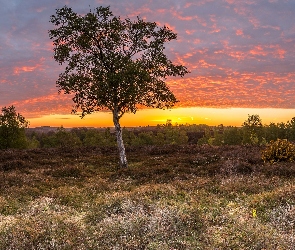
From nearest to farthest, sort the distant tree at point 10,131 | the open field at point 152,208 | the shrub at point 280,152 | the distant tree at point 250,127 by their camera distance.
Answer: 1. the open field at point 152,208
2. the shrub at point 280,152
3. the distant tree at point 10,131
4. the distant tree at point 250,127

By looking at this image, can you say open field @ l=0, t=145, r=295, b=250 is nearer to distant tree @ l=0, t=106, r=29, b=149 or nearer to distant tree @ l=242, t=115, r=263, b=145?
distant tree @ l=0, t=106, r=29, b=149

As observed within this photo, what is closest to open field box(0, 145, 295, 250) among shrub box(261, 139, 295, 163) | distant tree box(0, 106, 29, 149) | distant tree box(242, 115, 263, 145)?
shrub box(261, 139, 295, 163)

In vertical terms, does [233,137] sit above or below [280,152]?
below

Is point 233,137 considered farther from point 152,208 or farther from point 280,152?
point 152,208

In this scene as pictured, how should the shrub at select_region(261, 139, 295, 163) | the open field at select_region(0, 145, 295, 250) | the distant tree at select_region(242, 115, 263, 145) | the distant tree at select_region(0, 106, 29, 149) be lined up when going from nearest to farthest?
the open field at select_region(0, 145, 295, 250) → the shrub at select_region(261, 139, 295, 163) → the distant tree at select_region(0, 106, 29, 149) → the distant tree at select_region(242, 115, 263, 145)

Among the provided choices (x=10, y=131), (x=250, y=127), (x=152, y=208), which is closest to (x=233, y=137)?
(x=250, y=127)

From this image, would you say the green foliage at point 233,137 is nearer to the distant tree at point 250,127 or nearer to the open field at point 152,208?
the distant tree at point 250,127

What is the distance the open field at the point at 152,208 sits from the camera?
32.8ft

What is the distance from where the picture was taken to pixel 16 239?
33.5 feet

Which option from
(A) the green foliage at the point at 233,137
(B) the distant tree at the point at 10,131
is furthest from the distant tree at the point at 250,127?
(B) the distant tree at the point at 10,131

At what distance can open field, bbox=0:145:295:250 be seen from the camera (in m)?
10.0

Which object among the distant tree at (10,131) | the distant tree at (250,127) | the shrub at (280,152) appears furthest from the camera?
the distant tree at (250,127)

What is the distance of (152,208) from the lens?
13086 mm

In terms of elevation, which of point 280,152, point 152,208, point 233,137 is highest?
point 280,152
